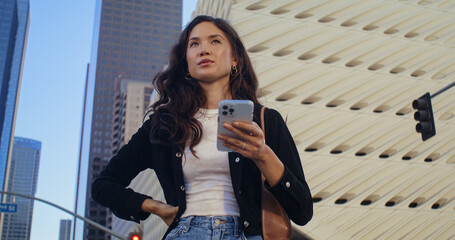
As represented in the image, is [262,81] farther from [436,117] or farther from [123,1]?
[123,1]

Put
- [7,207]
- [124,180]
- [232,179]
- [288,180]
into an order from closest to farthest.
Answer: [288,180] → [232,179] → [124,180] → [7,207]

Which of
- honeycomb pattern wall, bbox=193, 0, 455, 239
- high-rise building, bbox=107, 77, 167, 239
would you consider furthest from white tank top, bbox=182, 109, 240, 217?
high-rise building, bbox=107, 77, 167, 239

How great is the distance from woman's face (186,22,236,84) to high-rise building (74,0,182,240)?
4834 inches

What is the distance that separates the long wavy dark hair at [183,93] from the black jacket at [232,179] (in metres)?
0.07

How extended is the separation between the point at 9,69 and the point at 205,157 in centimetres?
17298

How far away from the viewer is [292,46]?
27.2 m

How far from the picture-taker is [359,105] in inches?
1095

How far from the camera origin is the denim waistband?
2.21m

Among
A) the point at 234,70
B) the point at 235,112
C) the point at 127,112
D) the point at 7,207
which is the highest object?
the point at 234,70

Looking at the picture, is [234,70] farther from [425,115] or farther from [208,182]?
[425,115]

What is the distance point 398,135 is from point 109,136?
11310 cm

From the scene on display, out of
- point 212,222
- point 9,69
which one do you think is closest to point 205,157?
point 212,222

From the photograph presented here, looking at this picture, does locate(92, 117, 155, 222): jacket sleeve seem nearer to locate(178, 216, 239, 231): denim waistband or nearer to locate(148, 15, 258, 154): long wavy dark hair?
locate(148, 15, 258, 154): long wavy dark hair

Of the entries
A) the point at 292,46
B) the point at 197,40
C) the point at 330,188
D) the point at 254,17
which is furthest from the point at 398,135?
the point at 197,40
